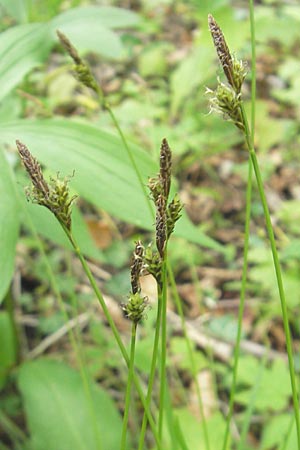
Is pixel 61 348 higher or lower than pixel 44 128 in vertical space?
lower

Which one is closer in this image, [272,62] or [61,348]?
[61,348]

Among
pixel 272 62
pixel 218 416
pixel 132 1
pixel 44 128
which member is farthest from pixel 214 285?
pixel 132 1

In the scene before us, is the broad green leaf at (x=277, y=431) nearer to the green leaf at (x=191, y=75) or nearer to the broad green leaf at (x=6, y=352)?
the broad green leaf at (x=6, y=352)

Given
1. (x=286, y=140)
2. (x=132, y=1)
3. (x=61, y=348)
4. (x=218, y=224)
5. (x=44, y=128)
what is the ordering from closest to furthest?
(x=44, y=128)
(x=61, y=348)
(x=218, y=224)
(x=286, y=140)
(x=132, y=1)

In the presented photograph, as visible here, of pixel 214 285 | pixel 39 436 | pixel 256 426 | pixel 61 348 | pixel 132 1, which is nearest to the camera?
pixel 39 436

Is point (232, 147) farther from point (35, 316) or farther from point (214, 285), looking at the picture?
point (35, 316)

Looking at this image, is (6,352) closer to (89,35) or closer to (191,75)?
(89,35)

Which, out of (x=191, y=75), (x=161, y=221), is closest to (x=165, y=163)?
(x=161, y=221)
